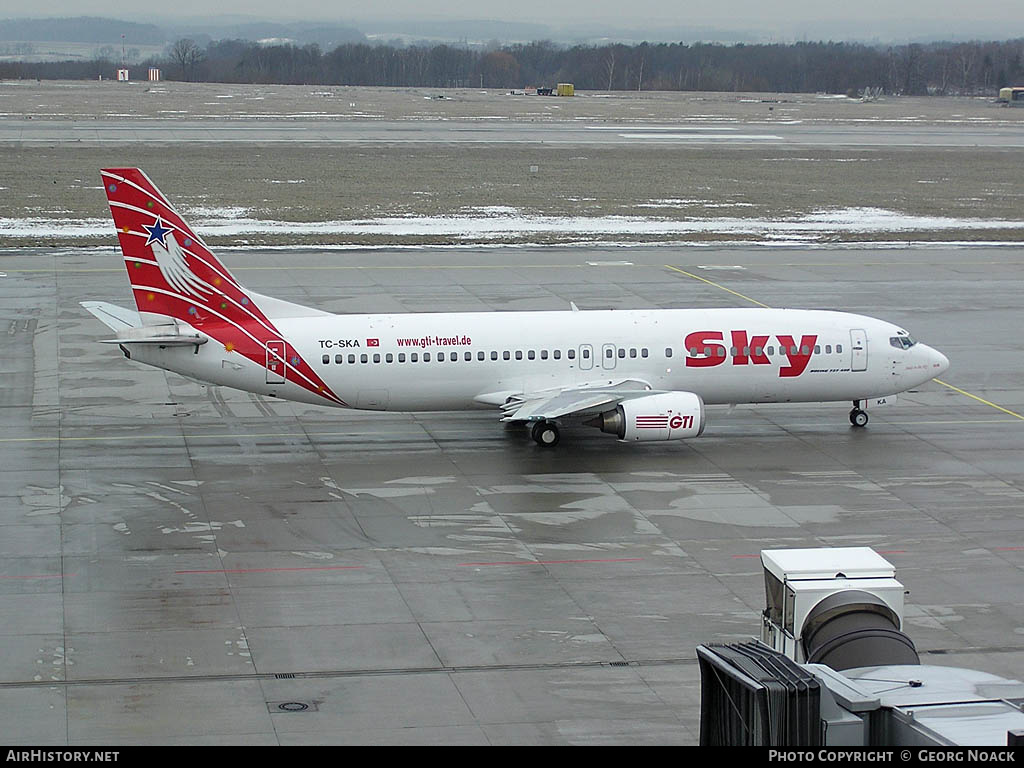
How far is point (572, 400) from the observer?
3681 centimetres

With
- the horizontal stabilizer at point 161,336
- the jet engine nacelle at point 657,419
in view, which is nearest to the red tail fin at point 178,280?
the horizontal stabilizer at point 161,336

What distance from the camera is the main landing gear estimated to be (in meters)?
40.7

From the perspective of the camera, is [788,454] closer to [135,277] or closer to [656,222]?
[135,277]

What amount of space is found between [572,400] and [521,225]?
45.8 metres

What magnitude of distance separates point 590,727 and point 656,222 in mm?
64615

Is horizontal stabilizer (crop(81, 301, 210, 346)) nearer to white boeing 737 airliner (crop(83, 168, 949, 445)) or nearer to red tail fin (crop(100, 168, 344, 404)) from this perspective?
white boeing 737 airliner (crop(83, 168, 949, 445))

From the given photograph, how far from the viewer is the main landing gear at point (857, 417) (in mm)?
40688

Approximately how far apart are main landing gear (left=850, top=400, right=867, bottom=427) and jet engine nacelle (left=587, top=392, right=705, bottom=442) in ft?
21.6

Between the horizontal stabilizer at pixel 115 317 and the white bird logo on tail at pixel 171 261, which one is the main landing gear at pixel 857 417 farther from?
the horizontal stabilizer at pixel 115 317

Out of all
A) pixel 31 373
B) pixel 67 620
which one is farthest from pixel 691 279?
pixel 67 620

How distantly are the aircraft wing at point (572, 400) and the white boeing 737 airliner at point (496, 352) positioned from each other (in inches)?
2.3

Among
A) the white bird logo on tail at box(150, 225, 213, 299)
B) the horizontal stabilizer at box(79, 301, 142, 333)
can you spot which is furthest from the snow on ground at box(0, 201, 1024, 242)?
the white bird logo on tail at box(150, 225, 213, 299)

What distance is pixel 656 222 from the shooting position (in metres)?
83.8

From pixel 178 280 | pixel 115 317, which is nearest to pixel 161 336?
pixel 178 280
